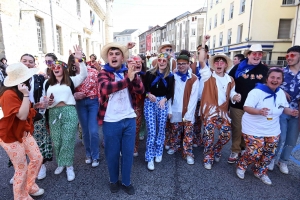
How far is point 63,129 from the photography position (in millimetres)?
2945

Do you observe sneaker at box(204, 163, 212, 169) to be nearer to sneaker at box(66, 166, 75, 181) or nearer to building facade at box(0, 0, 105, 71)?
sneaker at box(66, 166, 75, 181)

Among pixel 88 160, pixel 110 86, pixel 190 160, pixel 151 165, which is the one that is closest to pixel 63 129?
pixel 88 160

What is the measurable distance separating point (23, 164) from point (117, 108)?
125cm

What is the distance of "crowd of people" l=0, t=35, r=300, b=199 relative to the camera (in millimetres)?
2262

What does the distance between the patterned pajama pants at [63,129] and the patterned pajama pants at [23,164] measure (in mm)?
537

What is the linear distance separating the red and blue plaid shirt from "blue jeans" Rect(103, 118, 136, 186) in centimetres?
18

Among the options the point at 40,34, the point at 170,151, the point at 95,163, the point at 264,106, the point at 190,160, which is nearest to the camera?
the point at 264,106

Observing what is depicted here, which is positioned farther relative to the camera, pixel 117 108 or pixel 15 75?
pixel 117 108

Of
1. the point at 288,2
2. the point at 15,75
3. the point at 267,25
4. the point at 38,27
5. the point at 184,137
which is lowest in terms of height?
the point at 184,137

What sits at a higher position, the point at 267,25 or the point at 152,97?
the point at 267,25

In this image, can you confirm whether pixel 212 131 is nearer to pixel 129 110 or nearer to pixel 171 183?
pixel 171 183

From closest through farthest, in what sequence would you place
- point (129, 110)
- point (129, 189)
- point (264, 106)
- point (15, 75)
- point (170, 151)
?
point (15, 75) → point (129, 110) → point (129, 189) → point (264, 106) → point (170, 151)

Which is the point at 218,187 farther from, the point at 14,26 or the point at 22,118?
the point at 14,26

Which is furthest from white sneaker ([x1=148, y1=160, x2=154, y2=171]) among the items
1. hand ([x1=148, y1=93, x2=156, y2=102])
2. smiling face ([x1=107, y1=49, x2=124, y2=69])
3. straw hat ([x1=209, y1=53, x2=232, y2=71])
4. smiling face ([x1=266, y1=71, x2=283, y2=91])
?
smiling face ([x1=266, y1=71, x2=283, y2=91])
